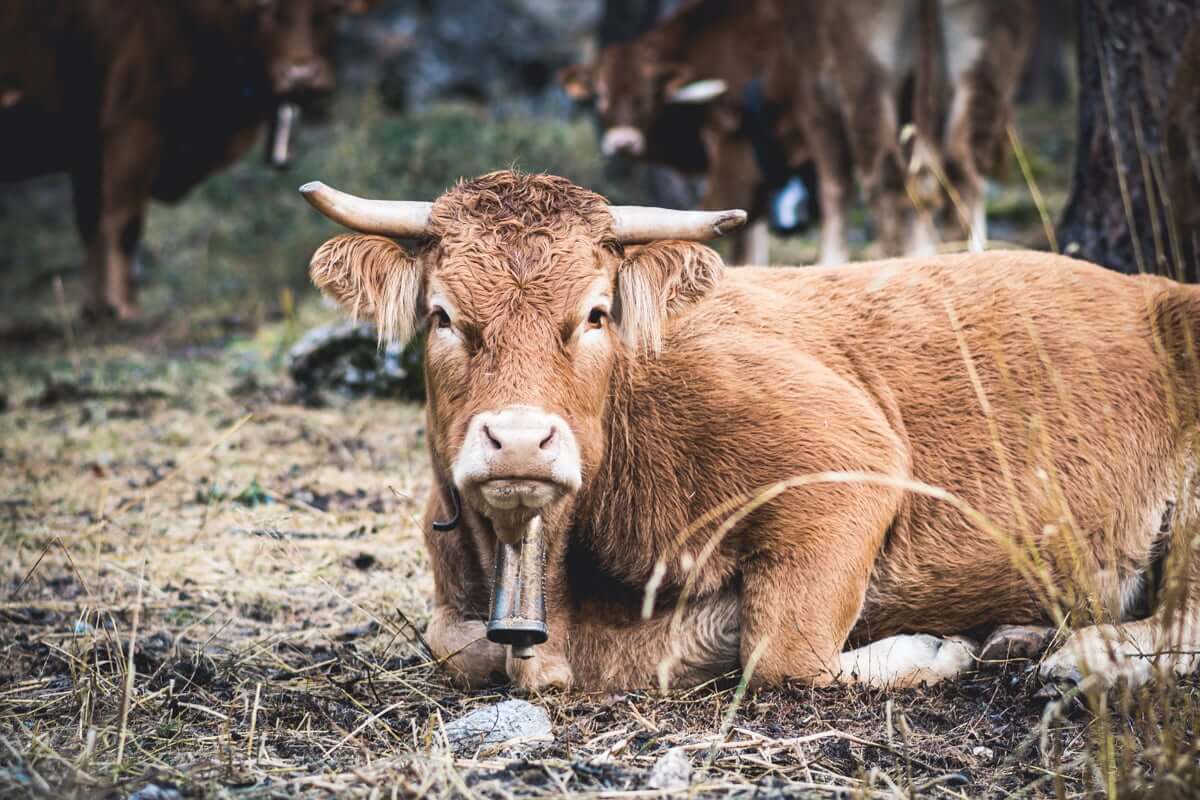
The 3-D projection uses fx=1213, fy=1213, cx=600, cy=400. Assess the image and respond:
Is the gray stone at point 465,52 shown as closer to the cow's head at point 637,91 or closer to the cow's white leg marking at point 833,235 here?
the cow's head at point 637,91

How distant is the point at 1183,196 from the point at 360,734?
4123 mm

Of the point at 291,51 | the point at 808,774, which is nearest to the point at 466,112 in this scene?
the point at 291,51

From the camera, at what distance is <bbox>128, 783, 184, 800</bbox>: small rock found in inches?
104

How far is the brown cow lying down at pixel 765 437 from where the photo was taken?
3.43 meters

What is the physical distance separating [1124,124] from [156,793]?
489 centimetres

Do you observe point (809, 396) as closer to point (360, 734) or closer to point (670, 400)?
point (670, 400)

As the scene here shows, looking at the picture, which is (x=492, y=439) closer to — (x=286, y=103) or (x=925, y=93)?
(x=925, y=93)

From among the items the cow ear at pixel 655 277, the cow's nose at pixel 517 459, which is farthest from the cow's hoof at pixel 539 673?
the cow ear at pixel 655 277

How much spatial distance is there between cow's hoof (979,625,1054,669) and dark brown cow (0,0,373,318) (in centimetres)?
880

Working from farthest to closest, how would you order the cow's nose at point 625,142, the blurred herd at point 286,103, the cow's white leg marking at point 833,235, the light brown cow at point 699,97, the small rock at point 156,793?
1. the cow's nose at point 625,142
2. the light brown cow at point 699,97
3. the blurred herd at point 286,103
4. the cow's white leg marking at point 833,235
5. the small rock at point 156,793

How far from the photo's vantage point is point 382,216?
3625 mm

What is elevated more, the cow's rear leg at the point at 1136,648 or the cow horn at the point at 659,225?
the cow horn at the point at 659,225

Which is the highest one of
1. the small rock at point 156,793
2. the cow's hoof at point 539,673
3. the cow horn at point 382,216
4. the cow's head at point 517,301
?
the cow horn at point 382,216

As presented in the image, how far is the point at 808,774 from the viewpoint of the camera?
2.88 metres
